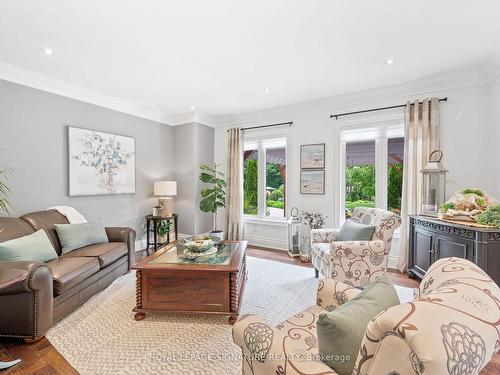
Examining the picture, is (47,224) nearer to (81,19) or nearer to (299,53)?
(81,19)

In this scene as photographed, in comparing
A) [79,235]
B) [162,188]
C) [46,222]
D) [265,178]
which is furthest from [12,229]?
[265,178]

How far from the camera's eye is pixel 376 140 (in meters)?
3.79

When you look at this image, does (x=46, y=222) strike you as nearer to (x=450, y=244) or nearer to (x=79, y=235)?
(x=79, y=235)

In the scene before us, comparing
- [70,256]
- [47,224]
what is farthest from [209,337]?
[47,224]

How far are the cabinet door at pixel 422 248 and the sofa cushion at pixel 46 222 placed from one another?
428cm

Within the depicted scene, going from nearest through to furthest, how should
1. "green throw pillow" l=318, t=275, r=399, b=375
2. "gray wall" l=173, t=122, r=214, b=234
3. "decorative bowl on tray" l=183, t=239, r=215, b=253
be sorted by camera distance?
1. "green throw pillow" l=318, t=275, r=399, b=375
2. "decorative bowl on tray" l=183, t=239, r=215, b=253
3. "gray wall" l=173, t=122, r=214, b=234

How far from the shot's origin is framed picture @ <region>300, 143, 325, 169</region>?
407 cm

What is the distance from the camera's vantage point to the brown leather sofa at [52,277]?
1796 millimetres

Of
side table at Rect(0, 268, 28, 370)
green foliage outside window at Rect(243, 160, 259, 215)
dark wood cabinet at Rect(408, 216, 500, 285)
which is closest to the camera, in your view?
side table at Rect(0, 268, 28, 370)

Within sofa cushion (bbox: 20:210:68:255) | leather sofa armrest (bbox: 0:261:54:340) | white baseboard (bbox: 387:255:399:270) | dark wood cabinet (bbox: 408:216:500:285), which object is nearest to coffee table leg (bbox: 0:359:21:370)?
leather sofa armrest (bbox: 0:261:54:340)

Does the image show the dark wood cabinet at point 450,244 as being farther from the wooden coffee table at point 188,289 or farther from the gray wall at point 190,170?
the gray wall at point 190,170

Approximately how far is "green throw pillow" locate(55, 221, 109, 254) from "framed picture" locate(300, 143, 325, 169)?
3.22m

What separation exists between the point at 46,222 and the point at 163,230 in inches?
69.2

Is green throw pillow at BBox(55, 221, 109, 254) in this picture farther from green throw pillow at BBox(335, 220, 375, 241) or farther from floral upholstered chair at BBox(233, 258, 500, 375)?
green throw pillow at BBox(335, 220, 375, 241)
